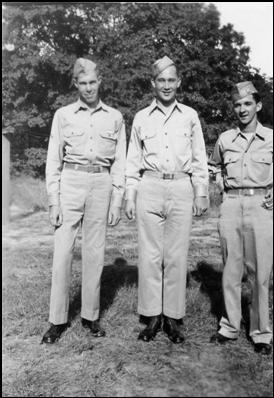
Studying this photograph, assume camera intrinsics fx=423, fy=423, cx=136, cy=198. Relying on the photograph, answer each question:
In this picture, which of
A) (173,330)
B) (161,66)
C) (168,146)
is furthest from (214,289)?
(161,66)

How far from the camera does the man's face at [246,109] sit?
128 inches

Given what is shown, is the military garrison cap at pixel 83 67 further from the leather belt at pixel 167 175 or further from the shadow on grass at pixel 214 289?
the shadow on grass at pixel 214 289

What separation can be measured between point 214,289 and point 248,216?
1850 millimetres

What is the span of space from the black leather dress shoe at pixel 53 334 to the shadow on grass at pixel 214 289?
1.38m

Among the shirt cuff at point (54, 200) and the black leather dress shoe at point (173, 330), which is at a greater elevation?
the shirt cuff at point (54, 200)

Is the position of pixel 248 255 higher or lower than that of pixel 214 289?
higher

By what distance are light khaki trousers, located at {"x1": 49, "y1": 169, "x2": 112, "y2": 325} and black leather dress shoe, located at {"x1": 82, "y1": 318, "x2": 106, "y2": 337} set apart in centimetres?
23

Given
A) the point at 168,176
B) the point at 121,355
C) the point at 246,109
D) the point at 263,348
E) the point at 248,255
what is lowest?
the point at 121,355

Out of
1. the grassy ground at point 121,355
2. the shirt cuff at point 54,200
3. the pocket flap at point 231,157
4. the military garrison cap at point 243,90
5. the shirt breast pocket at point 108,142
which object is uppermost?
the military garrison cap at point 243,90

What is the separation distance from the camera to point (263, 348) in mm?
3170

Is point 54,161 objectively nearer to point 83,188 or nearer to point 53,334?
point 83,188

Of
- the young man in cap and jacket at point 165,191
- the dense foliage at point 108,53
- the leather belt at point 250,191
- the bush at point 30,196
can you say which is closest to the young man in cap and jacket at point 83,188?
the young man in cap and jacket at point 165,191

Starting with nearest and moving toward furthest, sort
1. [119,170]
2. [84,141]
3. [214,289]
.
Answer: [84,141], [119,170], [214,289]

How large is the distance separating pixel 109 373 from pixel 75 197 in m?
1.40
